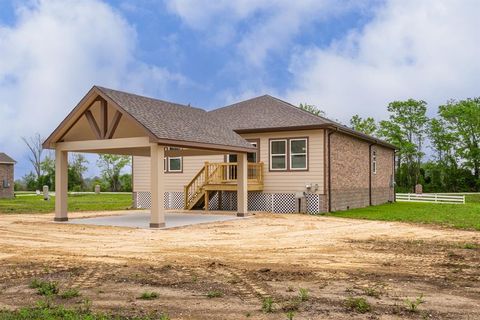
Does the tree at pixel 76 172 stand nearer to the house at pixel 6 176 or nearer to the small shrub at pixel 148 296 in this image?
the house at pixel 6 176

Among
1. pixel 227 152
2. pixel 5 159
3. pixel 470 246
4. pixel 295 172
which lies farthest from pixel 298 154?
pixel 5 159

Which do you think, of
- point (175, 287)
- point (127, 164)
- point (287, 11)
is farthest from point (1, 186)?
point (175, 287)

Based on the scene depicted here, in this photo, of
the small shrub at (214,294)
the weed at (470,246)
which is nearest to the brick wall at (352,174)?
the weed at (470,246)

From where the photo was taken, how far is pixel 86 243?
492 inches

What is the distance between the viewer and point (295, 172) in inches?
910

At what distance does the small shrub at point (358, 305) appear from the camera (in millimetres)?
6016

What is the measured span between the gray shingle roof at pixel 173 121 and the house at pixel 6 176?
2825 centimetres

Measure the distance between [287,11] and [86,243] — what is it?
38.1 feet

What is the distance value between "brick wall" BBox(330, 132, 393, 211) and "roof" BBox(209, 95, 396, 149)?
0.61m

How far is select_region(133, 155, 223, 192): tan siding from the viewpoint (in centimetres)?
2553

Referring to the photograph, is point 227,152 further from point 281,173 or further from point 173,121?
point 281,173

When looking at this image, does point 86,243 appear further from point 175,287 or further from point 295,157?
point 295,157

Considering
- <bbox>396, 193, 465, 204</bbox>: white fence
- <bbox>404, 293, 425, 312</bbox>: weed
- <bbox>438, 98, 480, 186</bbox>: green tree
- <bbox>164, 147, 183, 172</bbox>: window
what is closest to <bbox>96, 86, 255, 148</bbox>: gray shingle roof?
<bbox>164, 147, 183, 172</bbox>: window

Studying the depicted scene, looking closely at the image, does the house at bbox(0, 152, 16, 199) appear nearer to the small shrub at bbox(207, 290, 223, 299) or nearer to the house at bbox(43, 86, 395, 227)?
the house at bbox(43, 86, 395, 227)
